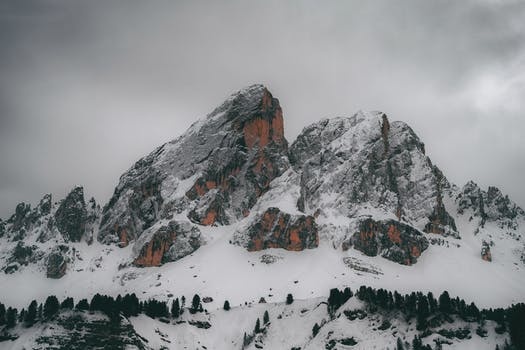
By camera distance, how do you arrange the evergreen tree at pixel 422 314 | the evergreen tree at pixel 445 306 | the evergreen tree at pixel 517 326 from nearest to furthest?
the evergreen tree at pixel 517 326 < the evergreen tree at pixel 422 314 < the evergreen tree at pixel 445 306

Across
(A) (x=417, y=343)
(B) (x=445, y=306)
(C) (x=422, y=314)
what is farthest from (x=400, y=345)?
(B) (x=445, y=306)

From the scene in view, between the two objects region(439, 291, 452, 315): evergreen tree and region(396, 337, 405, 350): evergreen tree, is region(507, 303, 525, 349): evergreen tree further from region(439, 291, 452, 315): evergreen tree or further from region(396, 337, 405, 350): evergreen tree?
region(396, 337, 405, 350): evergreen tree

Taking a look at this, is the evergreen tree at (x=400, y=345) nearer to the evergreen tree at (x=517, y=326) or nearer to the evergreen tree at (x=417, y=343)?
the evergreen tree at (x=417, y=343)

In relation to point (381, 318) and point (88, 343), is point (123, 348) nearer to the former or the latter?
point (88, 343)

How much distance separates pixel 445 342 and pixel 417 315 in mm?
14174

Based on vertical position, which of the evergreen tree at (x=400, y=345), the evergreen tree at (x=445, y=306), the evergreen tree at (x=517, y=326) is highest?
the evergreen tree at (x=445, y=306)

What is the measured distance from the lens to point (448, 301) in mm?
197375

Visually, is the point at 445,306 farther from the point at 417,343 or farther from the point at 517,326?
the point at 517,326

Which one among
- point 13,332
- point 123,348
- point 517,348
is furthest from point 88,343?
point 517,348

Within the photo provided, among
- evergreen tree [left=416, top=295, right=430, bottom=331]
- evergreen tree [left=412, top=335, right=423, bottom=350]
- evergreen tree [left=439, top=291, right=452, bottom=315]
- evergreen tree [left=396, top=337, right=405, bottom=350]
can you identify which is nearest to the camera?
evergreen tree [left=412, top=335, right=423, bottom=350]

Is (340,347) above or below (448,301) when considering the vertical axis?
below

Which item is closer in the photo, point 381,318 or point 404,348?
point 404,348

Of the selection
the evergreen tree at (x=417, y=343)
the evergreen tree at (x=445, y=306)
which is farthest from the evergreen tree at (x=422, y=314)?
the evergreen tree at (x=417, y=343)

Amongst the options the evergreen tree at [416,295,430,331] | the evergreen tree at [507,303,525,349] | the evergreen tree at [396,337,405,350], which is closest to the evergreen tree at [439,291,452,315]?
the evergreen tree at [416,295,430,331]
